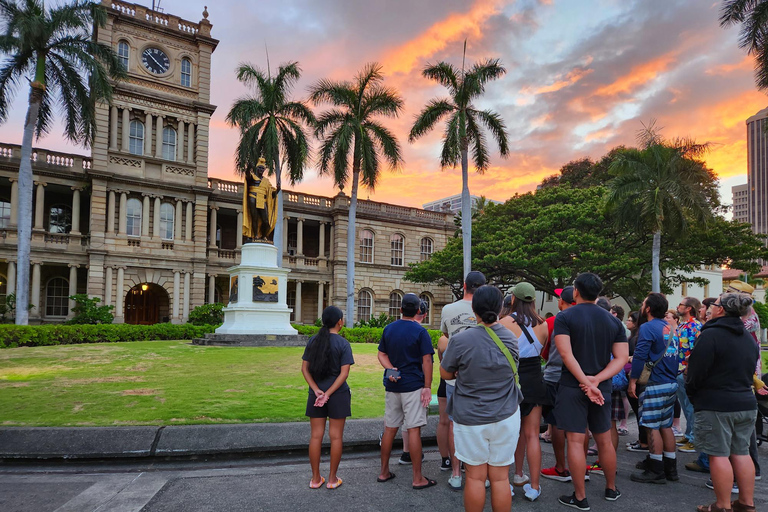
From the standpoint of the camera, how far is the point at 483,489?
359 cm

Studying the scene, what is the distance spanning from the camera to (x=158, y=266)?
29.9 metres

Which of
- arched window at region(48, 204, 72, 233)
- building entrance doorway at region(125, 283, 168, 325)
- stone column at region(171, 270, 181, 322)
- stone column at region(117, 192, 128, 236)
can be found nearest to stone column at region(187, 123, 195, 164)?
stone column at region(117, 192, 128, 236)

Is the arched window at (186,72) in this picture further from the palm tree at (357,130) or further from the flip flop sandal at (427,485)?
the flip flop sandal at (427,485)

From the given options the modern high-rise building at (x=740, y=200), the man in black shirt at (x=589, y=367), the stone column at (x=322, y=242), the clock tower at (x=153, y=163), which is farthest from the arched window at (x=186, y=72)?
the modern high-rise building at (x=740, y=200)

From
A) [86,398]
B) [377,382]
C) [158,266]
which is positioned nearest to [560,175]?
[158,266]

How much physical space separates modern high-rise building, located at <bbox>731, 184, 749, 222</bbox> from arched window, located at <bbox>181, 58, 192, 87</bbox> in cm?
15169

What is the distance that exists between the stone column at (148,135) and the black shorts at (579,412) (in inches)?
1227

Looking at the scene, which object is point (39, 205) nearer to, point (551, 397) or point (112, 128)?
point (112, 128)

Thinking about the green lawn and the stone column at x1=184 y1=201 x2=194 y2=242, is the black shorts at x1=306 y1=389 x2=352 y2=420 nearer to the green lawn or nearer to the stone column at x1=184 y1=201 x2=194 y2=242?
the green lawn

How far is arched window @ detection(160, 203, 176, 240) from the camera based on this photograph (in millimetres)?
30844

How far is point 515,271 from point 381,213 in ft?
45.0

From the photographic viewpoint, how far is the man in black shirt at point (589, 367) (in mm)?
4449

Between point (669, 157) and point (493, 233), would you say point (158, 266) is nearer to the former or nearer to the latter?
point (493, 233)

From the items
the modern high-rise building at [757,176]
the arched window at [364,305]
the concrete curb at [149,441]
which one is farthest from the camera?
the modern high-rise building at [757,176]
